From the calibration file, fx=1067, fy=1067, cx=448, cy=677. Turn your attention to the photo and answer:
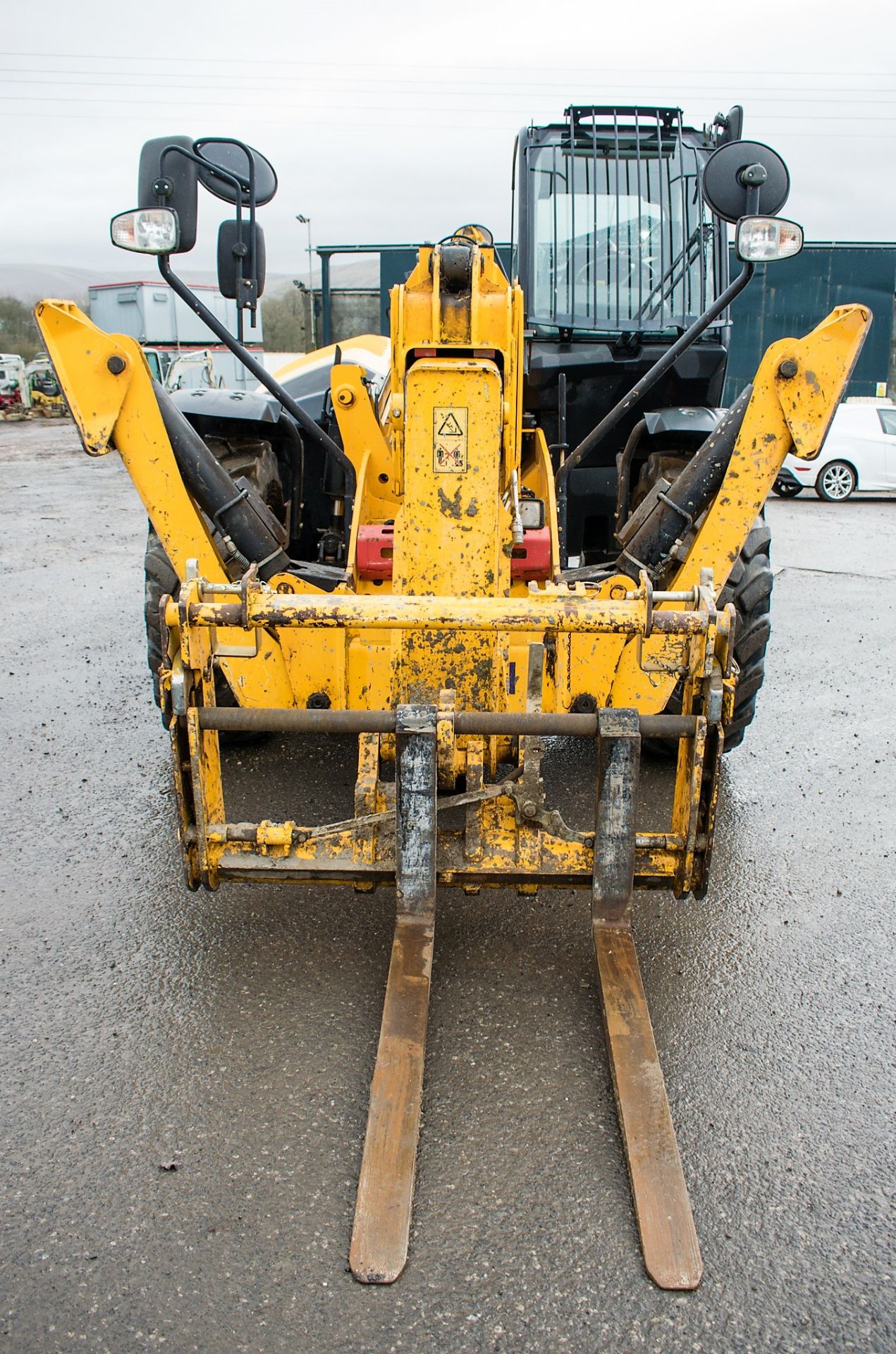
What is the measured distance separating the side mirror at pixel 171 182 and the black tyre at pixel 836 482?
1321 centimetres

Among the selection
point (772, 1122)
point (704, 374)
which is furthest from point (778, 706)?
point (772, 1122)

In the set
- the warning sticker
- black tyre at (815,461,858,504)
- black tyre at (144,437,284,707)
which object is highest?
the warning sticker

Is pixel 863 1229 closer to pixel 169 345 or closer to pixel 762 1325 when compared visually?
pixel 762 1325

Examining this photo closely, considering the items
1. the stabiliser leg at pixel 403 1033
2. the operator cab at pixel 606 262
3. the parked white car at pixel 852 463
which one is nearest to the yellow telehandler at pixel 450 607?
the stabiliser leg at pixel 403 1033

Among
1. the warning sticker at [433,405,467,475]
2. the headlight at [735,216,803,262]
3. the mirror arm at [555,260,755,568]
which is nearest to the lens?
the warning sticker at [433,405,467,475]

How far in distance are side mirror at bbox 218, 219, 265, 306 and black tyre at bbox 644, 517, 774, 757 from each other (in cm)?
229

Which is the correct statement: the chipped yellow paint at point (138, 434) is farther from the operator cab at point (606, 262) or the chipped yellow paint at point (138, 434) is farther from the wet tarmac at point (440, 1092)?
the operator cab at point (606, 262)

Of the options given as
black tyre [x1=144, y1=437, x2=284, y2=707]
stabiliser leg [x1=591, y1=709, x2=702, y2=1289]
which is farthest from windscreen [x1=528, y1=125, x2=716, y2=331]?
stabiliser leg [x1=591, y1=709, x2=702, y2=1289]

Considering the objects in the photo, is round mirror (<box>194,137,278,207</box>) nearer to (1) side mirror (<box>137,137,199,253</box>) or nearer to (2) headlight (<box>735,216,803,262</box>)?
(1) side mirror (<box>137,137,199,253</box>)

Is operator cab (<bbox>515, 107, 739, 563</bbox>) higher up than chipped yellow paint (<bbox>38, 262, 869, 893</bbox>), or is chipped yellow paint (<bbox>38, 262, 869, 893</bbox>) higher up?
operator cab (<bbox>515, 107, 739, 563</bbox>)

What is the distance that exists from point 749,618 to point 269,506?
92.0 inches

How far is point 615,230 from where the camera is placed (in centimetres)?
598

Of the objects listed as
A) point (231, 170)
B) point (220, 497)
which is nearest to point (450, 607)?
point (220, 497)

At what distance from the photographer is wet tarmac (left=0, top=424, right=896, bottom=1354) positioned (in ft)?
7.09
